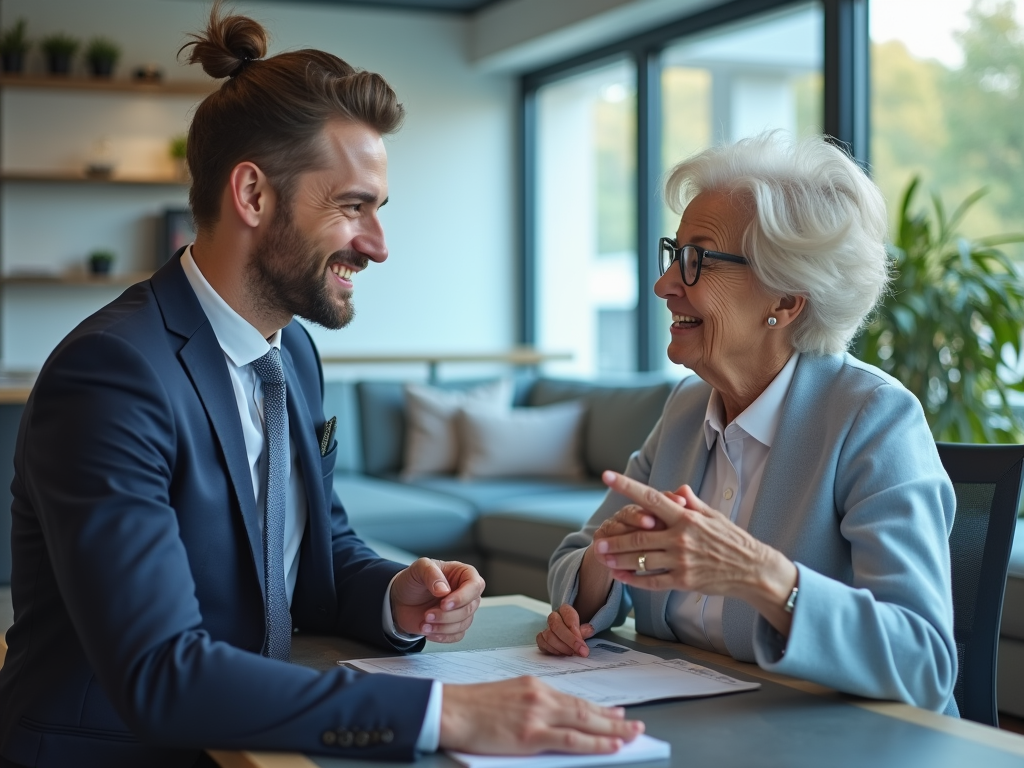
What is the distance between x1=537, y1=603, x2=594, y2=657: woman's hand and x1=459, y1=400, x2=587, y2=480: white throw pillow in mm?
3492

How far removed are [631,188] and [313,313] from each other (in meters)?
5.30

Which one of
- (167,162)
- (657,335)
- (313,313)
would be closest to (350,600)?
(313,313)

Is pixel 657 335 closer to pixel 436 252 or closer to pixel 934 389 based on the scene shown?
pixel 436 252

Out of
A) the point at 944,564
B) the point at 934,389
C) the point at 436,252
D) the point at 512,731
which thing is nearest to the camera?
the point at 512,731

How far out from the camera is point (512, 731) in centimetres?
110

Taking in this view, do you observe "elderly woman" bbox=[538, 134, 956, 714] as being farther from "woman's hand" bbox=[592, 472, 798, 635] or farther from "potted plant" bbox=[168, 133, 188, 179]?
"potted plant" bbox=[168, 133, 188, 179]

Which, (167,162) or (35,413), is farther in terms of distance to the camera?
(167,162)

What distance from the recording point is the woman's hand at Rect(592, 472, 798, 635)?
1281mm

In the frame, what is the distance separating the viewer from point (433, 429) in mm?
5262

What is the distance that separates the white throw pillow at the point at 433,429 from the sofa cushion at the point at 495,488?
82mm

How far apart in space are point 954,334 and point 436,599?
2.86 m

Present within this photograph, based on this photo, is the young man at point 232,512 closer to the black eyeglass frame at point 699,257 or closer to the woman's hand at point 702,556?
the woman's hand at point 702,556

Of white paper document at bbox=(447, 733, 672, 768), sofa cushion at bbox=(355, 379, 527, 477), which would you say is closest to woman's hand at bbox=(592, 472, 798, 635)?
white paper document at bbox=(447, 733, 672, 768)

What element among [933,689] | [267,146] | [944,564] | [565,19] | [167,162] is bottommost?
[933,689]
